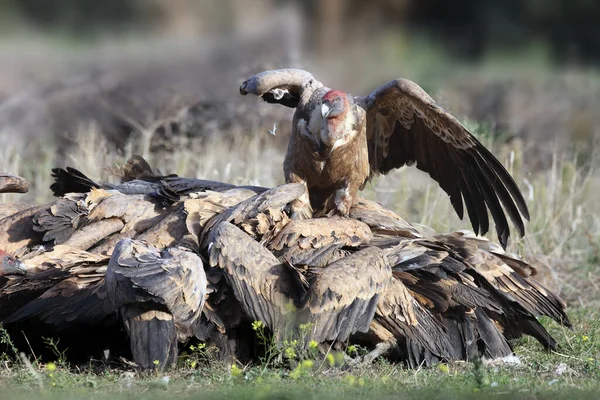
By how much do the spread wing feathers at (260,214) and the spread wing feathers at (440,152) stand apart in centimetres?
115

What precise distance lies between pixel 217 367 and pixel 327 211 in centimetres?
193

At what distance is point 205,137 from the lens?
536 inches

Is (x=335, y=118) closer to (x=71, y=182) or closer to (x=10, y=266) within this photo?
(x=71, y=182)

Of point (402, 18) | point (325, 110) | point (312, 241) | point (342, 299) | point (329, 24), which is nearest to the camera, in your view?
point (402, 18)

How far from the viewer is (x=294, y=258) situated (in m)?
7.10

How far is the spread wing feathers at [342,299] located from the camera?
A: 21.7 ft

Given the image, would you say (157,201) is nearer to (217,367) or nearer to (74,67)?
(217,367)

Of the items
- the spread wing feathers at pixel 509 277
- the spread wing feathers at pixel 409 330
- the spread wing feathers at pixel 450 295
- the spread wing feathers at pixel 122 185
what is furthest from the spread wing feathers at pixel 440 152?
the spread wing feathers at pixel 122 185

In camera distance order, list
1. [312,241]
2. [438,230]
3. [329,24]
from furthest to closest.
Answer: [438,230] < [312,241] < [329,24]

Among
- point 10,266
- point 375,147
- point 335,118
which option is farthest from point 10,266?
point 375,147

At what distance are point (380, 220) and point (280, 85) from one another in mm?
Answer: 1347

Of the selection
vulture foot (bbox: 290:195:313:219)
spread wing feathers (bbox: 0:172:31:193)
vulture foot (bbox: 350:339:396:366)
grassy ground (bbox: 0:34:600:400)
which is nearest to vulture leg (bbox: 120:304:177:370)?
grassy ground (bbox: 0:34:600:400)

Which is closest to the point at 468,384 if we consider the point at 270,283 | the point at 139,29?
the point at 270,283

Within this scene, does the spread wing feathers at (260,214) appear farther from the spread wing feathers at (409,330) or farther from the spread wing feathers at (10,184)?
the spread wing feathers at (10,184)
